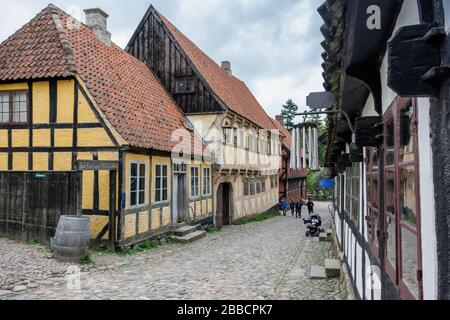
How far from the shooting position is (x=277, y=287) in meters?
7.64

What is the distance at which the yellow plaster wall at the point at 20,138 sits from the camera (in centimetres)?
1126

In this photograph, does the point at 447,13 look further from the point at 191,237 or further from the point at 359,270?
the point at 191,237

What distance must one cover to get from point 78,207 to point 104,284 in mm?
2754

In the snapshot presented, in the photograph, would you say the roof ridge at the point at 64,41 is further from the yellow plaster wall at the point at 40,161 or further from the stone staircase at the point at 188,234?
the stone staircase at the point at 188,234

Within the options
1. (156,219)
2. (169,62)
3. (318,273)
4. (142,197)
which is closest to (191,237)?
(156,219)

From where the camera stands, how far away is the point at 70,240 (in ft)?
28.2

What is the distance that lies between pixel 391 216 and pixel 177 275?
20.9ft

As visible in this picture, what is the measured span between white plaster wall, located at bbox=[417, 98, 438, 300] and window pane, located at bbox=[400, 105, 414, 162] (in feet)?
0.72

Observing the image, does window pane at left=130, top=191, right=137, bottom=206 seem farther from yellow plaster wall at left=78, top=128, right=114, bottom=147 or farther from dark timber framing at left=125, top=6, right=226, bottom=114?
dark timber framing at left=125, top=6, right=226, bottom=114

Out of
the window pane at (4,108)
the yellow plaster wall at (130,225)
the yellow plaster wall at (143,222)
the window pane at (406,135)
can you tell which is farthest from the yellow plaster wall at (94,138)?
the window pane at (406,135)

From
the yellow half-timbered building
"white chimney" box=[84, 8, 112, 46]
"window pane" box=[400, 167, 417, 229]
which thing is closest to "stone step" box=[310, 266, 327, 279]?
the yellow half-timbered building

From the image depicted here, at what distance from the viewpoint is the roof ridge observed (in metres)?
10.6
